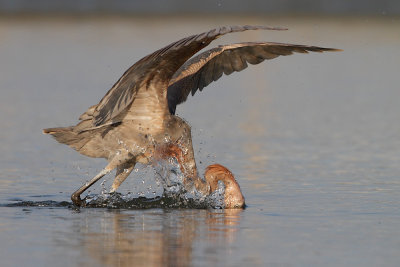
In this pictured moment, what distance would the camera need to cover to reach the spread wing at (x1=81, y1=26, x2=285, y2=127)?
10586mm

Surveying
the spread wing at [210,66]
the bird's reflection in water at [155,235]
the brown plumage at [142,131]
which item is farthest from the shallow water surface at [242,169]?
the spread wing at [210,66]

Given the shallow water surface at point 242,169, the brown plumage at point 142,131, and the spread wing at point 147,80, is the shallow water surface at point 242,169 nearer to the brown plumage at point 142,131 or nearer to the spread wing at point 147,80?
the brown plumage at point 142,131

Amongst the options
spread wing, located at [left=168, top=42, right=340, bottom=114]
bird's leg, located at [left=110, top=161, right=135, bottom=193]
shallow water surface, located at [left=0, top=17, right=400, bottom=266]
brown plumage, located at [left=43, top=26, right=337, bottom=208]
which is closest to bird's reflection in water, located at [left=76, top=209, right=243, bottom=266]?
shallow water surface, located at [left=0, top=17, right=400, bottom=266]

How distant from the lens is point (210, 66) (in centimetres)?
1335

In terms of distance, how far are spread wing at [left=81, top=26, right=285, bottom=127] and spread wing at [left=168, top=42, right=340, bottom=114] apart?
128 centimetres

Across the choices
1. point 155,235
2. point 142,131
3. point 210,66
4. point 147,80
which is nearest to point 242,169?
point 210,66

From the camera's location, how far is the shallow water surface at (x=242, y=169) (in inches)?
354

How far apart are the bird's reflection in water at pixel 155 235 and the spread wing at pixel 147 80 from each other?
1.16 meters

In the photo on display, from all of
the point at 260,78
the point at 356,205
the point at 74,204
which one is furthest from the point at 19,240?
the point at 260,78

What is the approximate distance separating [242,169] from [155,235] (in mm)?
4596

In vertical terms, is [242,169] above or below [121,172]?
above

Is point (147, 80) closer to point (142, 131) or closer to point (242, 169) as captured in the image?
point (142, 131)

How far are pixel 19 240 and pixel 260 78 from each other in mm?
18418

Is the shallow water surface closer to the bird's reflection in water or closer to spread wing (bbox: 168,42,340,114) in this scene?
the bird's reflection in water
